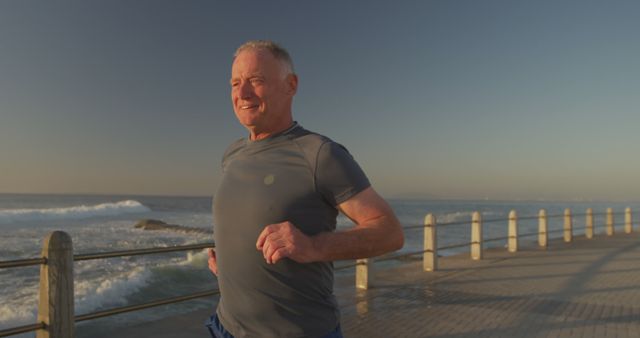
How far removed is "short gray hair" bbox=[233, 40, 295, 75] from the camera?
64.6 inches

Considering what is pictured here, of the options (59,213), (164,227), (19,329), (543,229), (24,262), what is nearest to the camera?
(19,329)

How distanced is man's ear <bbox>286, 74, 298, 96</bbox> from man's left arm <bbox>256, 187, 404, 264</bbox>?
0.50m

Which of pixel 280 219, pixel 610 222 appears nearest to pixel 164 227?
pixel 610 222

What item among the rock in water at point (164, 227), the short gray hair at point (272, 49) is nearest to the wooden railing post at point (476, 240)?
the short gray hair at point (272, 49)

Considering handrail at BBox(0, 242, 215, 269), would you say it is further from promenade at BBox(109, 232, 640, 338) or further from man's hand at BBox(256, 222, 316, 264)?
man's hand at BBox(256, 222, 316, 264)

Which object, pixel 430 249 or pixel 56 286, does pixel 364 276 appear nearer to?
pixel 430 249

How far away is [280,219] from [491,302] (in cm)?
619

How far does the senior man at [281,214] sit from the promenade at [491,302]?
12.8ft

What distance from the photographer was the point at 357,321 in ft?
18.8

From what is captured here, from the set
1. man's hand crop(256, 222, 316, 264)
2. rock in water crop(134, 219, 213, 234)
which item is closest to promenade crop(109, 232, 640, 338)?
man's hand crop(256, 222, 316, 264)

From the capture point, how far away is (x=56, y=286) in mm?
3516

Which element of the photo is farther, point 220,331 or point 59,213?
point 59,213

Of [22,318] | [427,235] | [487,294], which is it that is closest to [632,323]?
[487,294]

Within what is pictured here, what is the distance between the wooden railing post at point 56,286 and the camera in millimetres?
3496
